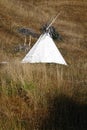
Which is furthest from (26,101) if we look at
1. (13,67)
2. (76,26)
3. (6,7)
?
(76,26)

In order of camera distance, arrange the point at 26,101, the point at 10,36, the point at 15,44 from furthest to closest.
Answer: the point at 10,36
the point at 15,44
the point at 26,101

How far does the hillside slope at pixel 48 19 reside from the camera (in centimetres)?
2861

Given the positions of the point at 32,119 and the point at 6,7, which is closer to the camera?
the point at 32,119

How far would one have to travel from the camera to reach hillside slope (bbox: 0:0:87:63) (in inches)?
1126

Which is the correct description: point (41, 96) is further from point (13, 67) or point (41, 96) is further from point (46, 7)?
point (46, 7)

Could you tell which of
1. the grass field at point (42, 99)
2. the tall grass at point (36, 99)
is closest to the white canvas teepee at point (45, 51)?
the grass field at point (42, 99)

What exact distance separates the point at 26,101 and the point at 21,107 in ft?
0.64

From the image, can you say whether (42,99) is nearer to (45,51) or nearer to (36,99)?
(36,99)

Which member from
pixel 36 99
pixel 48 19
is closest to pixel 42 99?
pixel 36 99

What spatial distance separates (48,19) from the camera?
3800 cm

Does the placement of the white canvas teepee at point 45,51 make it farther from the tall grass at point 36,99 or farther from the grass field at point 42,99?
the tall grass at point 36,99

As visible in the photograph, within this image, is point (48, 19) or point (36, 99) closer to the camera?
point (36, 99)

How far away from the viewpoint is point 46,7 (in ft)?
142

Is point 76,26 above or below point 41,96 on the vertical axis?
above
